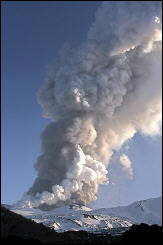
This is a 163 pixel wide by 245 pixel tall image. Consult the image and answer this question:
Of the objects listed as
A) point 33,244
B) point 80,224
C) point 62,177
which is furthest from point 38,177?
point 33,244

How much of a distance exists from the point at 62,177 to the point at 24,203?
136ft

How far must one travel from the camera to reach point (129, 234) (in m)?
63.3

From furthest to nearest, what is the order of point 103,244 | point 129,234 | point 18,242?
point 103,244 < point 129,234 < point 18,242

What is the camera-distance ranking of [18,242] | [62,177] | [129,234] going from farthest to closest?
[62,177], [129,234], [18,242]

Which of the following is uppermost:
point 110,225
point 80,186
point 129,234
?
point 80,186

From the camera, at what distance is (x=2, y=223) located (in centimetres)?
6481

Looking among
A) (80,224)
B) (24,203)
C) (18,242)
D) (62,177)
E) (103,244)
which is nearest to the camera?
(18,242)

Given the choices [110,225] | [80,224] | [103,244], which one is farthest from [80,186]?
[103,244]

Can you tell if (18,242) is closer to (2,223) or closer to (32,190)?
(2,223)

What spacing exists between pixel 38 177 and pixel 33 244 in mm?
120624

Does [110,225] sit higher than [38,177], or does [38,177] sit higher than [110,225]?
[38,177]

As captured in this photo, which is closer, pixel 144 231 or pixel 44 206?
pixel 144 231

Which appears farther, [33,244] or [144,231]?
[144,231]

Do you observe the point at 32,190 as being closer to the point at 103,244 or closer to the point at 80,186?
the point at 80,186
